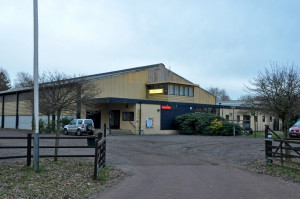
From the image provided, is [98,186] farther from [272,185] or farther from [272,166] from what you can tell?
[272,166]

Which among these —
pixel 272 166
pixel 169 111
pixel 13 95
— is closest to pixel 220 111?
pixel 169 111

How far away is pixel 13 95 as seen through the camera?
146ft

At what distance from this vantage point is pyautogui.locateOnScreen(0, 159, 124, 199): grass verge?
310 inches

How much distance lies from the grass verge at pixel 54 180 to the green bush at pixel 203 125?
22.9 meters

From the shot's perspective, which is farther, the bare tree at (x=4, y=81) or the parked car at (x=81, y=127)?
the bare tree at (x=4, y=81)

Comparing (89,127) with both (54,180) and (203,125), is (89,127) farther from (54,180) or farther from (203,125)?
(54,180)

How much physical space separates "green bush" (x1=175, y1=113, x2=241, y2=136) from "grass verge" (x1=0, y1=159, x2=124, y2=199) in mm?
22941

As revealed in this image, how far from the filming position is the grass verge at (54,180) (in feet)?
25.8

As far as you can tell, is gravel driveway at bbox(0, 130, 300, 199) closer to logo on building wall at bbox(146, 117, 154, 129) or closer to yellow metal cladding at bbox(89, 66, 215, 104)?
logo on building wall at bbox(146, 117, 154, 129)

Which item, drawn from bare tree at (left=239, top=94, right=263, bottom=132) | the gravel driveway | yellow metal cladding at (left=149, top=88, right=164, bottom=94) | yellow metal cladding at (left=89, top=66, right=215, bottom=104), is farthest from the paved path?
yellow metal cladding at (left=149, top=88, right=164, bottom=94)

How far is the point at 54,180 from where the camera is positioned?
30.2 ft

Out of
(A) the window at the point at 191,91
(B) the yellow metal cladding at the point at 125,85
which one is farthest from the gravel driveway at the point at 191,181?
(A) the window at the point at 191,91

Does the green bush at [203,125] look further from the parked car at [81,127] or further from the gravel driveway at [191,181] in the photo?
the gravel driveway at [191,181]

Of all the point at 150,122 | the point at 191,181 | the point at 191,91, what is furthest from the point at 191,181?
the point at 191,91
